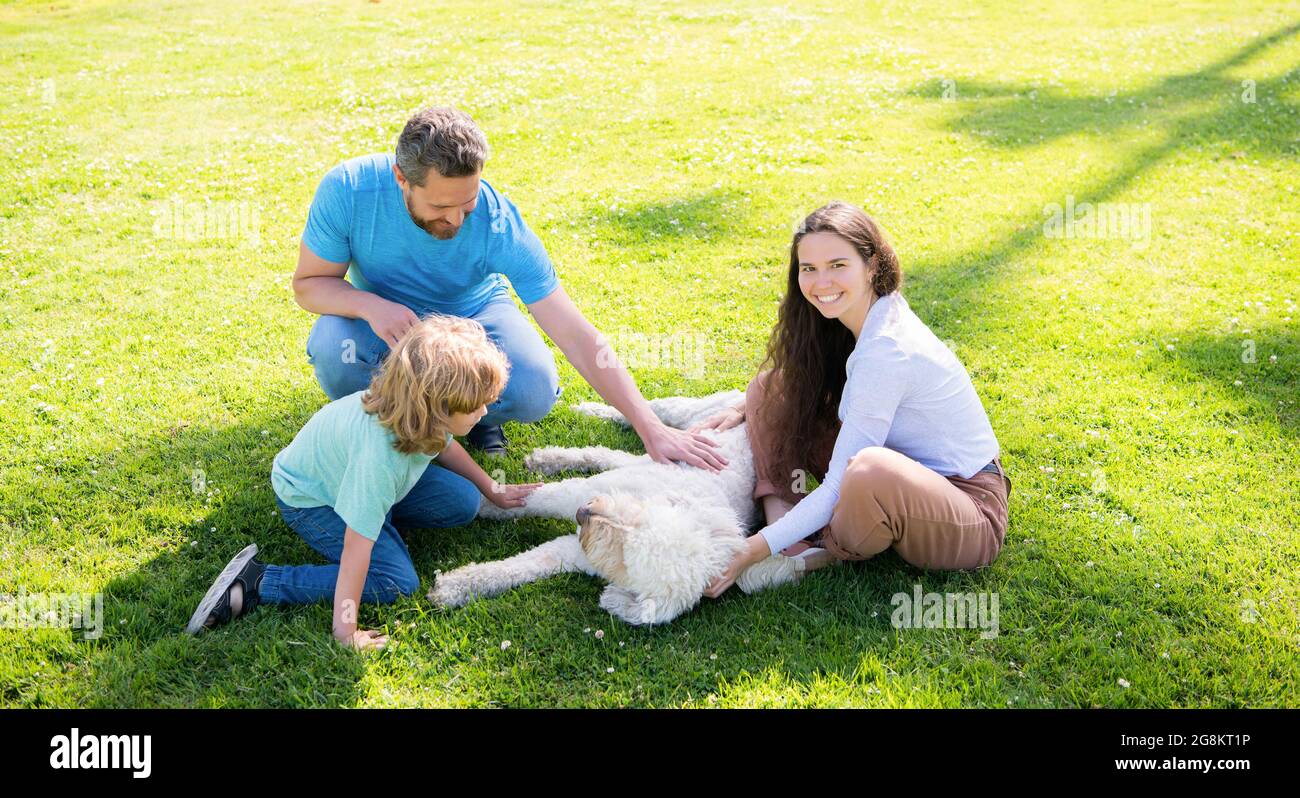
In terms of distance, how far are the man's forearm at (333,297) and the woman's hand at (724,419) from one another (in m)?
1.65

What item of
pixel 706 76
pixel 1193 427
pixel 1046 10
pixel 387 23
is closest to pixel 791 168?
pixel 706 76

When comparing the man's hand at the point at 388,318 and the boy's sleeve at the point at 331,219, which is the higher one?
the boy's sleeve at the point at 331,219

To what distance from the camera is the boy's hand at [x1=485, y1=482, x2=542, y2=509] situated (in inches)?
163

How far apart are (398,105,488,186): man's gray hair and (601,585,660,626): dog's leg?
1781 mm

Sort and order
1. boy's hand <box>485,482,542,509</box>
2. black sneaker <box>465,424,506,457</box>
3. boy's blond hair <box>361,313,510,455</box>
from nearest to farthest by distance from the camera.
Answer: boy's blond hair <box>361,313,510,455</box> → boy's hand <box>485,482,542,509</box> → black sneaker <box>465,424,506,457</box>

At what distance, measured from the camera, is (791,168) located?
342 inches

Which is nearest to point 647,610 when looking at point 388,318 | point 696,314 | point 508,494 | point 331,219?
point 508,494

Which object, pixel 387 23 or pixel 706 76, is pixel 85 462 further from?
pixel 387 23

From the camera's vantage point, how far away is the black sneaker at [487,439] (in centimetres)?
476

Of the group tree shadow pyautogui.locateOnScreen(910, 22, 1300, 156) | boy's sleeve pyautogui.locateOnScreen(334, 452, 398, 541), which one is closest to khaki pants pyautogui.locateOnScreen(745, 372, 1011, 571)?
boy's sleeve pyautogui.locateOnScreen(334, 452, 398, 541)

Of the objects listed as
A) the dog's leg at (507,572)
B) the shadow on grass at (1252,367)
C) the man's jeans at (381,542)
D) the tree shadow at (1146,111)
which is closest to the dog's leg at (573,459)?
the man's jeans at (381,542)

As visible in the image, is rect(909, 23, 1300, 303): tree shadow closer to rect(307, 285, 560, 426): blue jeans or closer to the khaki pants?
the khaki pants

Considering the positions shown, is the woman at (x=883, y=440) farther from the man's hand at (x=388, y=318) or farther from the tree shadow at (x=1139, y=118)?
the tree shadow at (x=1139, y=118)
